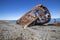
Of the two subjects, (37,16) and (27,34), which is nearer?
(27,34)

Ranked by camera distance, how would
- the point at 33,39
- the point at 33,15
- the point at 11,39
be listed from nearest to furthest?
the point at 11,39 < the point at 33,39 < the point at 33,15

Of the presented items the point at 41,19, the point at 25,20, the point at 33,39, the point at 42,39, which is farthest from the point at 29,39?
the point at 41,19

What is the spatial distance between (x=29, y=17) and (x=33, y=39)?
873 cm

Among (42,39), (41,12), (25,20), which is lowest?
(42,39)

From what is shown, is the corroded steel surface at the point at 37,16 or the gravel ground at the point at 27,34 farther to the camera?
the corroded steel surface at the point at 37,16

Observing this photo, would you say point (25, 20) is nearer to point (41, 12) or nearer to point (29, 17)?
point (29, 17)

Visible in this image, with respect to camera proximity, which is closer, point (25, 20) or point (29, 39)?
point (29, 39)

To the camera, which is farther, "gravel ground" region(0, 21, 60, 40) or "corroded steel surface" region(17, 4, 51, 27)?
"corroded steel surface" region(17, 4, 51, 27)

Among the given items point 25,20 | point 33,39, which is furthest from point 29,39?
point 25,20

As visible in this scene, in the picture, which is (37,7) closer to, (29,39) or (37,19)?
(37,19)

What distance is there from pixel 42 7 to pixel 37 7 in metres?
0.74

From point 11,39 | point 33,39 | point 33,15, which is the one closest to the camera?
point 11,39

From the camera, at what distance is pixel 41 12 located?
15.8 meters

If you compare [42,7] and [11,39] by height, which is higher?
[42,7]
